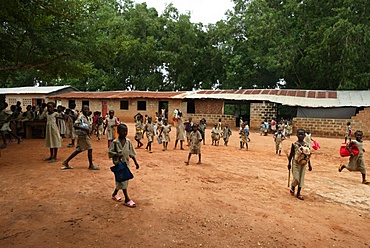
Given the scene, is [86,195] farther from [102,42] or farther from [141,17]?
[141,17]

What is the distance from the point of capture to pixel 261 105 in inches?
777

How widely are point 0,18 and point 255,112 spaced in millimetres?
16255

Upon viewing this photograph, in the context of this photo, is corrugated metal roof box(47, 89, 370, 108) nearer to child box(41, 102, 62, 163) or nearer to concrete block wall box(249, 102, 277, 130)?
concrete block wall box(249, 102, 277, 130)

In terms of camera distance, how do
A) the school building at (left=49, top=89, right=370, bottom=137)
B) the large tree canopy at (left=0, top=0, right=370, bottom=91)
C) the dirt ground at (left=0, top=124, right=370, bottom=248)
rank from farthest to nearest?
the school building at (left=49, top=89, right=370, bottom=137) < the large tree canopy at (left=0, top=0, right=370, bottom=91) < the dirt ground at (left=0, top=124, right=370, bottom=248)

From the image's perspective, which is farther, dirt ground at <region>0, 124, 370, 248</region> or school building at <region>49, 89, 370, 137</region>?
school building at <region>49, 89, 370, 137</region>

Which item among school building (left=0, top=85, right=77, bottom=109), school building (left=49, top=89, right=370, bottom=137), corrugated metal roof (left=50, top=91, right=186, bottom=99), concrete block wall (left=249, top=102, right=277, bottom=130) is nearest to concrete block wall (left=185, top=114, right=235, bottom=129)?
school building (left=49, top=89, right=370, bottom=137)

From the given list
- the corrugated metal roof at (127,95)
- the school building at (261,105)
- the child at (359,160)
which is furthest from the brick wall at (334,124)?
the child at (359,160)

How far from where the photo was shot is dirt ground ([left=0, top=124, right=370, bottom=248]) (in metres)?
3.37

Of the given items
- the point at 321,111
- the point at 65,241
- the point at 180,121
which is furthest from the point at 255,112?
the point at 65,241

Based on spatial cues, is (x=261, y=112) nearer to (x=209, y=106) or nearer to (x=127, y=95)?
(x=209, y=106)

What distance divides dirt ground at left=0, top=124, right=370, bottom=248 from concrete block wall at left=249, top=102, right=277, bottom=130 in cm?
1256

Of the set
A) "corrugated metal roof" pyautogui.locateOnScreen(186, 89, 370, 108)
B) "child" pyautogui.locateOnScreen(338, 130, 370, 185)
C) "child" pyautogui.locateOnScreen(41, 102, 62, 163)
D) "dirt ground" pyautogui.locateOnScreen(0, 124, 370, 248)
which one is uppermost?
"corrugated metal roof" pyautogui.locateOnScreen(186, 89, 370, 108)

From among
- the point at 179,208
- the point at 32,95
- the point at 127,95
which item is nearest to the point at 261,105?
the point at 127,95

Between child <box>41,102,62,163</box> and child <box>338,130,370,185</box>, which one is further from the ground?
child <box>41,102,62,163</box>
